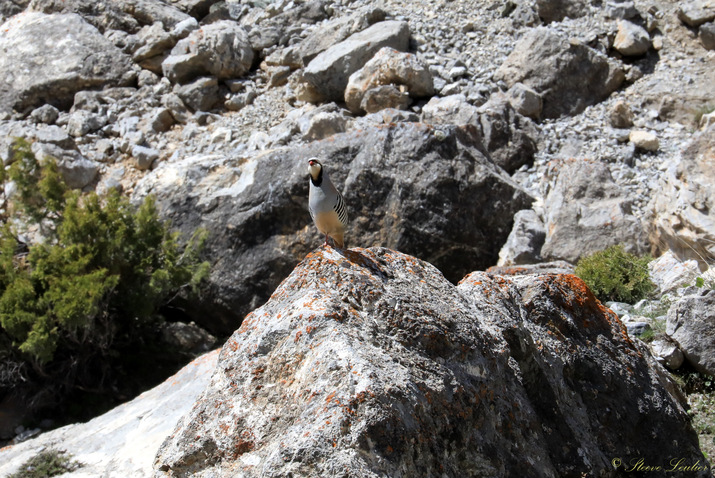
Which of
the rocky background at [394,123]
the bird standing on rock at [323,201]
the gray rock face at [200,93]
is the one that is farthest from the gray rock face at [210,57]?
the bird standing on rock at [323,201]

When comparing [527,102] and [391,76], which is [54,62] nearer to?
[391,76]

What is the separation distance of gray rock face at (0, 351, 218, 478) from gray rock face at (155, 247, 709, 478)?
80.1 inches

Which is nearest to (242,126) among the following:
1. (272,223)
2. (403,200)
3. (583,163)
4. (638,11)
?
(272,223)

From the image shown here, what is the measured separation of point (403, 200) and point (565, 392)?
19.6 feet

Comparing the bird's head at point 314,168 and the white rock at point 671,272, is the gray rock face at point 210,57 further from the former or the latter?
the bird's head at point 314,168

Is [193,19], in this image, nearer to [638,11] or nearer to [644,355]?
[638,11]

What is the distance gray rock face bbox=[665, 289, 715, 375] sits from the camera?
686 cm

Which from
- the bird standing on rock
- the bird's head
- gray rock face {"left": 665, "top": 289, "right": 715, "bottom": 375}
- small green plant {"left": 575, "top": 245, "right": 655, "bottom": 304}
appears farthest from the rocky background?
the bird's head

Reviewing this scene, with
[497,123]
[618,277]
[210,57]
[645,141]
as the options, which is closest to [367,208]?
[618,277]

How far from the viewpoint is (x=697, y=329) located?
6.91m

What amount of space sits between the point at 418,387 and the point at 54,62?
17597mm

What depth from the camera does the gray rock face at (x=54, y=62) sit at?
18.0m

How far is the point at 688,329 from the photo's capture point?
696cm

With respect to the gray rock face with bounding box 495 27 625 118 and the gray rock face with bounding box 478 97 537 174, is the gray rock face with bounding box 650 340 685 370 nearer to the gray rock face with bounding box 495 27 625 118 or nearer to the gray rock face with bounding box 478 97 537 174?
the gray rock face with bounding box 478 97 537 174
